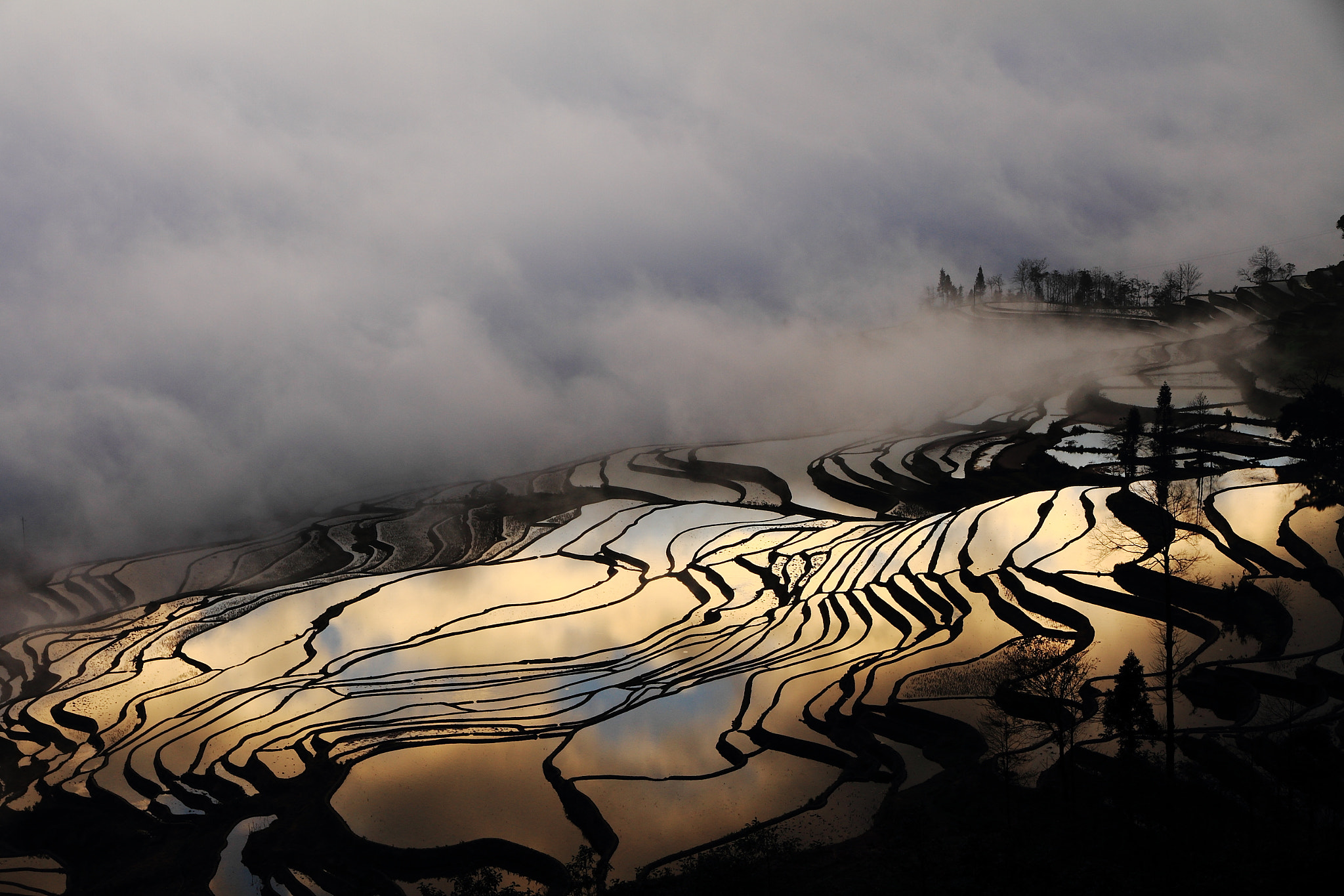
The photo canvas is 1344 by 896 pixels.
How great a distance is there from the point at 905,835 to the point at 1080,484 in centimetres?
3877

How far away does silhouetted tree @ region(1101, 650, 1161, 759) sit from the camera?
23422mm

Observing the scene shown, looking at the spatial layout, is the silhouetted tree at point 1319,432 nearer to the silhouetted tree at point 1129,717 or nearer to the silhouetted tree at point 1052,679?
the silhouetted tree at point 1052,679

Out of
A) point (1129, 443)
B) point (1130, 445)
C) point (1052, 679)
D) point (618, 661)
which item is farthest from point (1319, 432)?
point (618, 661)

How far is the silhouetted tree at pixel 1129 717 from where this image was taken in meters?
23.4

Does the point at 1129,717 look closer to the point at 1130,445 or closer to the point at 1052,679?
the point at 1052,679

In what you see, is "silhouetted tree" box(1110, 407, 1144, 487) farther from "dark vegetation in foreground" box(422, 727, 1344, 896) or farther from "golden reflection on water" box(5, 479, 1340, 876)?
"dark vegetation in foreground" box(422, 727, 1344, 896)

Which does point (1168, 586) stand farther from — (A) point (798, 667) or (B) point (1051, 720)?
(A) point (798, 667)

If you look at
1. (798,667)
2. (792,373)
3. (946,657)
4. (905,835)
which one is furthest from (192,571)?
(792,373)

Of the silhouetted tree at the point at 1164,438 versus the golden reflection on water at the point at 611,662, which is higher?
the silhouetted tree at the point at 1164,438

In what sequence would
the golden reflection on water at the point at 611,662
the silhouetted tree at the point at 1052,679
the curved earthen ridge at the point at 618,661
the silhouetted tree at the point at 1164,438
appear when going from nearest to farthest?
the curved earthen ridge at the point at 618,661, the silhouetted tree at the point at 1052,679, the golden reflection on water at the point at 611,662, the silhouetted tree at the point at 1164,438

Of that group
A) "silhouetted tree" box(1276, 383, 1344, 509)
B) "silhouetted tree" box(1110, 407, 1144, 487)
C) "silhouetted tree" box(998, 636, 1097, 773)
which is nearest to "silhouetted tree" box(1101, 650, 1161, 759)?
"silhouetted tree" box(998, 636, 1097, 773)

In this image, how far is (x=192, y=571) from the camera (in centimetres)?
5806

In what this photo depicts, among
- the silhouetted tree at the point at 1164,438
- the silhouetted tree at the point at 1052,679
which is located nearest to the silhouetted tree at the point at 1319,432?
the silhouetted tree at the point at 1164,438

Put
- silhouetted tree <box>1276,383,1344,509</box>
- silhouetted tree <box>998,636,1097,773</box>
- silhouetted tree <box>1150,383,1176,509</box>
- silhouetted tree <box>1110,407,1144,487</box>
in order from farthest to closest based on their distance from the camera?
silhouetted tree <box>1110,407,1144,487</box>, silhouetted tree <box>1150,383,1176,509</box>, silhouetted tree <box>1276,383,1344,509</box>, silhouetted tree <box>998,636,1097,773</box>
